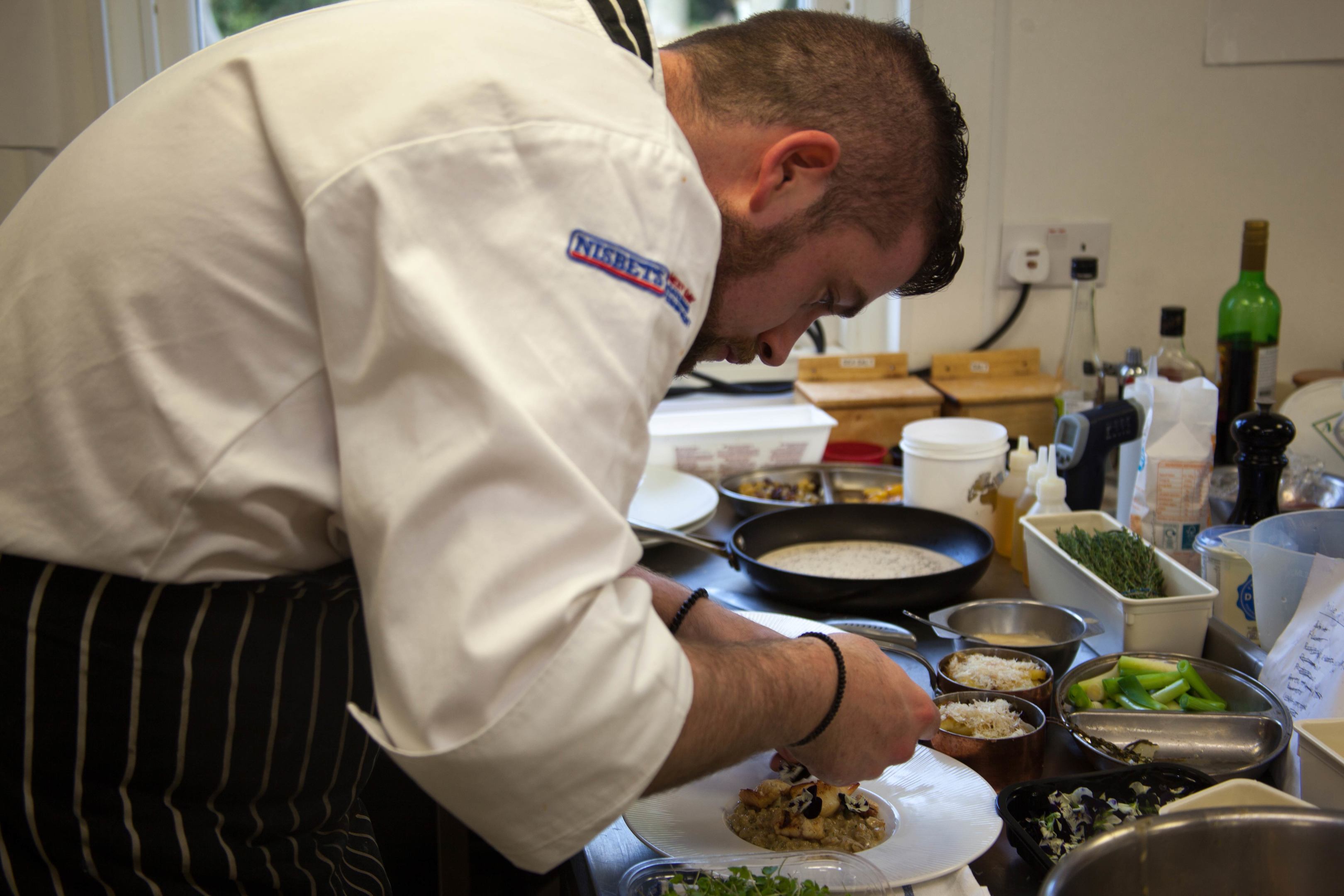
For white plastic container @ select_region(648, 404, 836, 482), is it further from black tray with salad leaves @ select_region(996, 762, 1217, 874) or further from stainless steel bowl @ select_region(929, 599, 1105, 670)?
black tray with salad leaves @ select_region(996, 762, 1217, 874)

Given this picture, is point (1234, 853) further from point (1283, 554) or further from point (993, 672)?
point (1283, 554)

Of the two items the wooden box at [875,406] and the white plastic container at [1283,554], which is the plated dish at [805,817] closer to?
the white plastic container at [1283,554]

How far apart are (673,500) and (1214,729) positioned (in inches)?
38.4

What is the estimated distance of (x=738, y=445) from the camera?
6.44ft

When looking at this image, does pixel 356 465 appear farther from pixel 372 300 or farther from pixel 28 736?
pixel 28 736

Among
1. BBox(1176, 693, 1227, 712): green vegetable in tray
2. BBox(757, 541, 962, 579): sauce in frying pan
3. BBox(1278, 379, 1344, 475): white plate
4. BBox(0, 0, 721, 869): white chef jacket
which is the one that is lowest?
BBox(757, 541, 962, 579): sauce in frying pan

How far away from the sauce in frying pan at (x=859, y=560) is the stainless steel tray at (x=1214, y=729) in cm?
38

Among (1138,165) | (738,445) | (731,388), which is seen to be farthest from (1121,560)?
(731,388)

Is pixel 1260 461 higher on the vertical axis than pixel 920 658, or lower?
higher

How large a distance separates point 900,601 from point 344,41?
3.16ft

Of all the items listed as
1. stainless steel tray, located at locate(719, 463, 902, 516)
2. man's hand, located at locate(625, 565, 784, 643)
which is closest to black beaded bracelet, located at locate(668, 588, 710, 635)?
man's hand, located at locate(625, 565, 784, 643)

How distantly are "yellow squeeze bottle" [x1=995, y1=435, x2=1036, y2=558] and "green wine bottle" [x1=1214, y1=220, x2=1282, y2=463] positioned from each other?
565 mm

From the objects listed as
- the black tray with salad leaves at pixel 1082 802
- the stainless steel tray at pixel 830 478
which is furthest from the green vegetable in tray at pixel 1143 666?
the stainless steel tray at pixel 830 478

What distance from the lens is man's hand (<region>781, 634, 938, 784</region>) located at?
2.72ft
